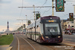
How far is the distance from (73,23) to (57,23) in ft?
298

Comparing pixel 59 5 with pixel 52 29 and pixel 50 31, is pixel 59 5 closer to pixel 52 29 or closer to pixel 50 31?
pixel 52 29

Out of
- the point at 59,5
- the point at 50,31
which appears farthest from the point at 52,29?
the point at 59,5

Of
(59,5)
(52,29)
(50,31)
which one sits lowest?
(50,31)

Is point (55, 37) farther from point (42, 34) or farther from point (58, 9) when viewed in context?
point (58, 9)

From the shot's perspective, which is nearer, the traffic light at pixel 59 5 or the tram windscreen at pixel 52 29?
the tram windscreen at pixel 52 29

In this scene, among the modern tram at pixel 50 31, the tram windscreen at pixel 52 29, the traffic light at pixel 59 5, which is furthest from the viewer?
the traffic light at pixel 59 5

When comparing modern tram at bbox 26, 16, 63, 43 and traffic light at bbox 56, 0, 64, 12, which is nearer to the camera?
modern tram at bbox 26, 16, 63, 43

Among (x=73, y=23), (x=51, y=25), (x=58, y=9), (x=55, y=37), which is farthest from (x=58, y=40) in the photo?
(x=73, y=23)

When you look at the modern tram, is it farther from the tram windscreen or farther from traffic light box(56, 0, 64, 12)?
traffic light box(56, 0, 64, 12)

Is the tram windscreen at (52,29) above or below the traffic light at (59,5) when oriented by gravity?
below

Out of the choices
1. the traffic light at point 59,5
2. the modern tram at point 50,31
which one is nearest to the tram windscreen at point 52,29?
the modern tram at point 50,31

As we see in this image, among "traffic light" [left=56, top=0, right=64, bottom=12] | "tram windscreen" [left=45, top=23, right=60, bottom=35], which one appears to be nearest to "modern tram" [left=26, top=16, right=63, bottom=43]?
"tram windscreen" [left=45, top=23, right=60, bottom=35]

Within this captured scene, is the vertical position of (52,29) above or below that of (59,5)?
below

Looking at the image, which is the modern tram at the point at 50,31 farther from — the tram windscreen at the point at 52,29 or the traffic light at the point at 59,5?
the traffic light at the point at 59,5
